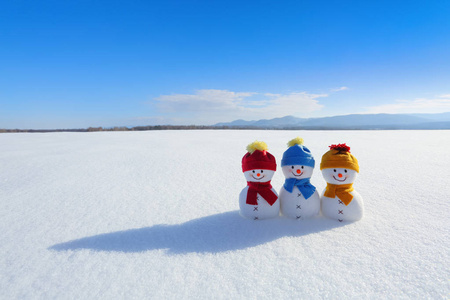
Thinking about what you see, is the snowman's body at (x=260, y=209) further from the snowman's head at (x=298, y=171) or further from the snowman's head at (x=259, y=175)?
the snowman's head at (x=298, y=171)

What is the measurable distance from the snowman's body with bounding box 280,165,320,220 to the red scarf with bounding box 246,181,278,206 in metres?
0.12

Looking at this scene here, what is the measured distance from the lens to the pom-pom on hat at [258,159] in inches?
79.0

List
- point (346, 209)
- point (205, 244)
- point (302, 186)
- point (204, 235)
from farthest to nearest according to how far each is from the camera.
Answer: point (302, 186)
point (346, 209)
point (204, 235)
point (205, 244)

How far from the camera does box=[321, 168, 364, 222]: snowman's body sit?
1.96 metres

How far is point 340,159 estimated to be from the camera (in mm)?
1998

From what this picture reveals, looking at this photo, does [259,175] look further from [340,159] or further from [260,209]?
[340,159]

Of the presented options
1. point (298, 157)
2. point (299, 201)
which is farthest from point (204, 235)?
point (298, 157)

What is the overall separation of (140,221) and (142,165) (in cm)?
215

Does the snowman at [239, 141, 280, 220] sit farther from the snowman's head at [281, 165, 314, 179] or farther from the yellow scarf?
the yellow scarf

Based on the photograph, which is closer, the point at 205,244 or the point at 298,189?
the point at 205,244

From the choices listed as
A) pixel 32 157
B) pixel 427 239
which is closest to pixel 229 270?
pixel 427 239

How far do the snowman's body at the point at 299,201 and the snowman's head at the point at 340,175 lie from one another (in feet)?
0.58

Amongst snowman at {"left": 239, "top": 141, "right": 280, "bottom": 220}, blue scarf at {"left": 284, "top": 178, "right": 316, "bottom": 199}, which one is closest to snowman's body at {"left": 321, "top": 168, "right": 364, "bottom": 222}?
blue scarf at {"left": 284, "top": 178, "right": 316, "bottom": 199}

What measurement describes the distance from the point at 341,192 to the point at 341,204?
0.33ft
